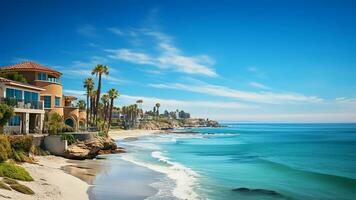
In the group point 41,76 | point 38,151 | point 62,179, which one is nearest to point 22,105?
point 38,151

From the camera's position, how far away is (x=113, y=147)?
153 ft

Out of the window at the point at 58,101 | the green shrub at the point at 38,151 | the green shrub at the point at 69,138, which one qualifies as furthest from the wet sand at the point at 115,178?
the window at the point at 58,101

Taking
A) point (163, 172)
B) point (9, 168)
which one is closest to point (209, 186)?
point (163, 172)

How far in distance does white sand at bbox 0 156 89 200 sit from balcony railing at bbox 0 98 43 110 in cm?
870

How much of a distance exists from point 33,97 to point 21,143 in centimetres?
1001

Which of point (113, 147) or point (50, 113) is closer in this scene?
point (50, 113)

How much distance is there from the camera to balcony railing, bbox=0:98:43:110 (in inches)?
1276

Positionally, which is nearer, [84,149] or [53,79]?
[84,149]

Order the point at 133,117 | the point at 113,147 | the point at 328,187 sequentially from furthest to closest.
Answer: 1. the point at 133,117
2. the point at 113,147
3. the point at 328,187

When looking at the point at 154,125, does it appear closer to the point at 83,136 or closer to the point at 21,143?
the point at 83,136

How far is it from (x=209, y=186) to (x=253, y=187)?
3262mm

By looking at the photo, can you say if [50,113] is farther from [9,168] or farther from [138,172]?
[9,168]

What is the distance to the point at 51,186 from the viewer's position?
790 inches

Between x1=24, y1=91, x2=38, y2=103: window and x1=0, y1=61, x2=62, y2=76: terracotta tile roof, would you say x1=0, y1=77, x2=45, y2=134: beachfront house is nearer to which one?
x1=24, y1=91, x2=38, y2=103: window
